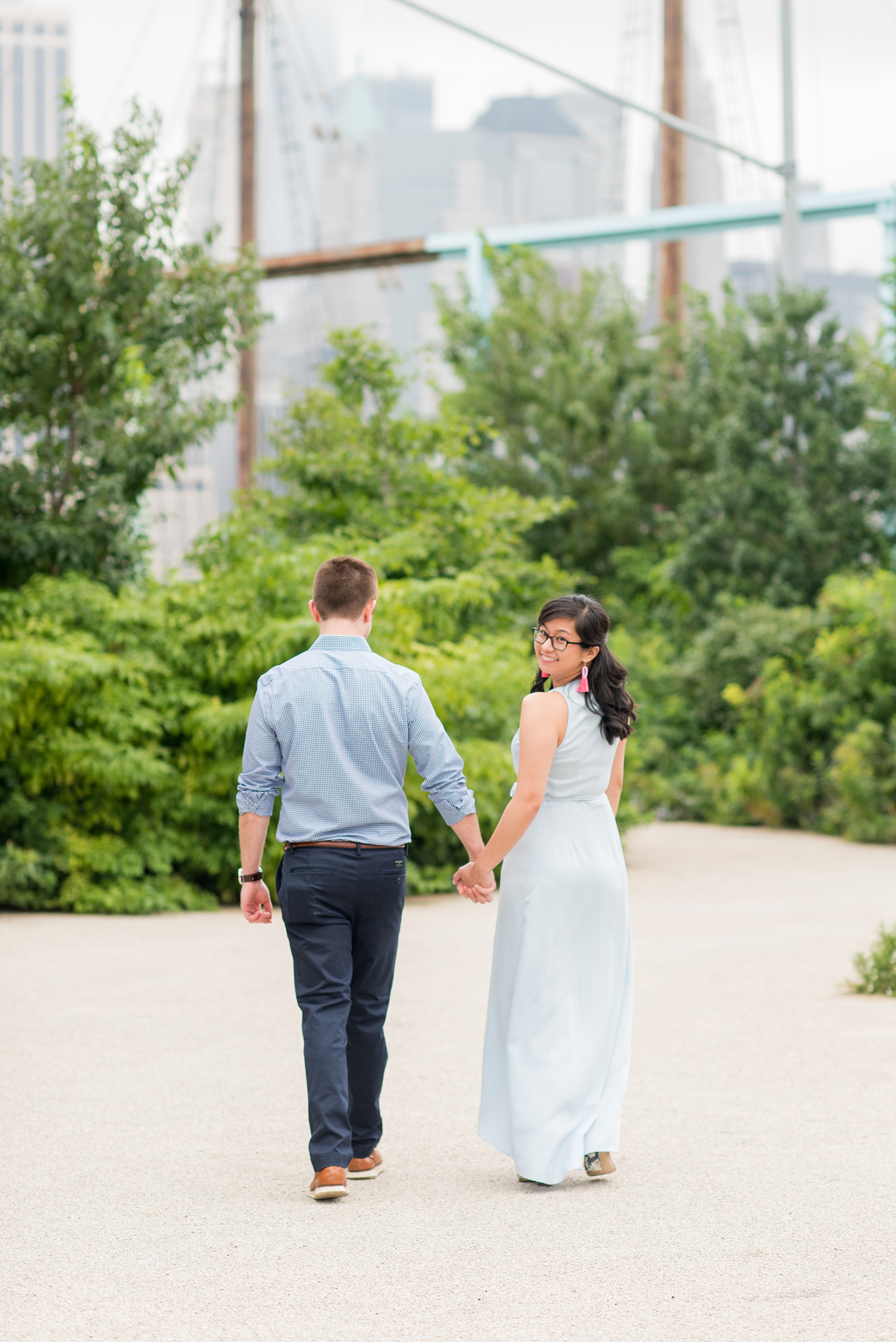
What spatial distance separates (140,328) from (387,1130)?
24.5 feet

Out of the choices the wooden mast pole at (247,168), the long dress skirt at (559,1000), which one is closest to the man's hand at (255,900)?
the long dress skirt at (559,1000)

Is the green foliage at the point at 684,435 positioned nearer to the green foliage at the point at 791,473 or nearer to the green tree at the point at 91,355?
the green foliage at the point at 791,473

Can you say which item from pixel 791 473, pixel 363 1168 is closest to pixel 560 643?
pixel 363 1168

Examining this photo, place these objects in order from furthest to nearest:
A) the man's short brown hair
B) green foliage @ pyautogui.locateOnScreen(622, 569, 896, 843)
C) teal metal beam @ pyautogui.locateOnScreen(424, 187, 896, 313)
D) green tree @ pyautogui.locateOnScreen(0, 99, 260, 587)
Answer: teal metal beam @ pyautogui.locateOnScreen(424, 187, 896, 313) → green foliage @ pyautogui.locateOnScreen(622, 569, 896, 843) → green tree @ pyautogui.locateOnScreen(0, 99, 260, 587) → the man's short brown hair

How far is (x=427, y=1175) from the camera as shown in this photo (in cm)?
463

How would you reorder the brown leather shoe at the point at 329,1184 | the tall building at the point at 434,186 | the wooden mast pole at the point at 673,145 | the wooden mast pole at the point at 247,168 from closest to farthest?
the brown leather shoe at the point at 329,1184, the wooden mast pole at the point at 673,145, the wooden mast pole at the point at 247,168, the tall building at the point at 434,186

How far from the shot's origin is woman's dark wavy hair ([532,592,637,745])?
454cm

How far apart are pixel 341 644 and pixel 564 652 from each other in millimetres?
645

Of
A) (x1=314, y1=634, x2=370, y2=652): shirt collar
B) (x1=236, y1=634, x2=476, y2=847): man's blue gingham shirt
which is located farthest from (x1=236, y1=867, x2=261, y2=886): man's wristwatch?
(x1=314, y1=634, x2=370, y2=652): shirt collar

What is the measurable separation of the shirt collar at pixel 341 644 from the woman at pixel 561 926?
51 cm

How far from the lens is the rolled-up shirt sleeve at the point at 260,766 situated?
4.46 m

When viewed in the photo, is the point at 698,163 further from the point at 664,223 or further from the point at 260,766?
the point at 260,766

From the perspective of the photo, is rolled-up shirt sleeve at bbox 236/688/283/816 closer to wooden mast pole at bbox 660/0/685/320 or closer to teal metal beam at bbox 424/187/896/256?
teal metal beam at bbox 424/187/896/256

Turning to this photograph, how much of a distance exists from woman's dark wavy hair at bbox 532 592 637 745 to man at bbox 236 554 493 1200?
1.44 ft
